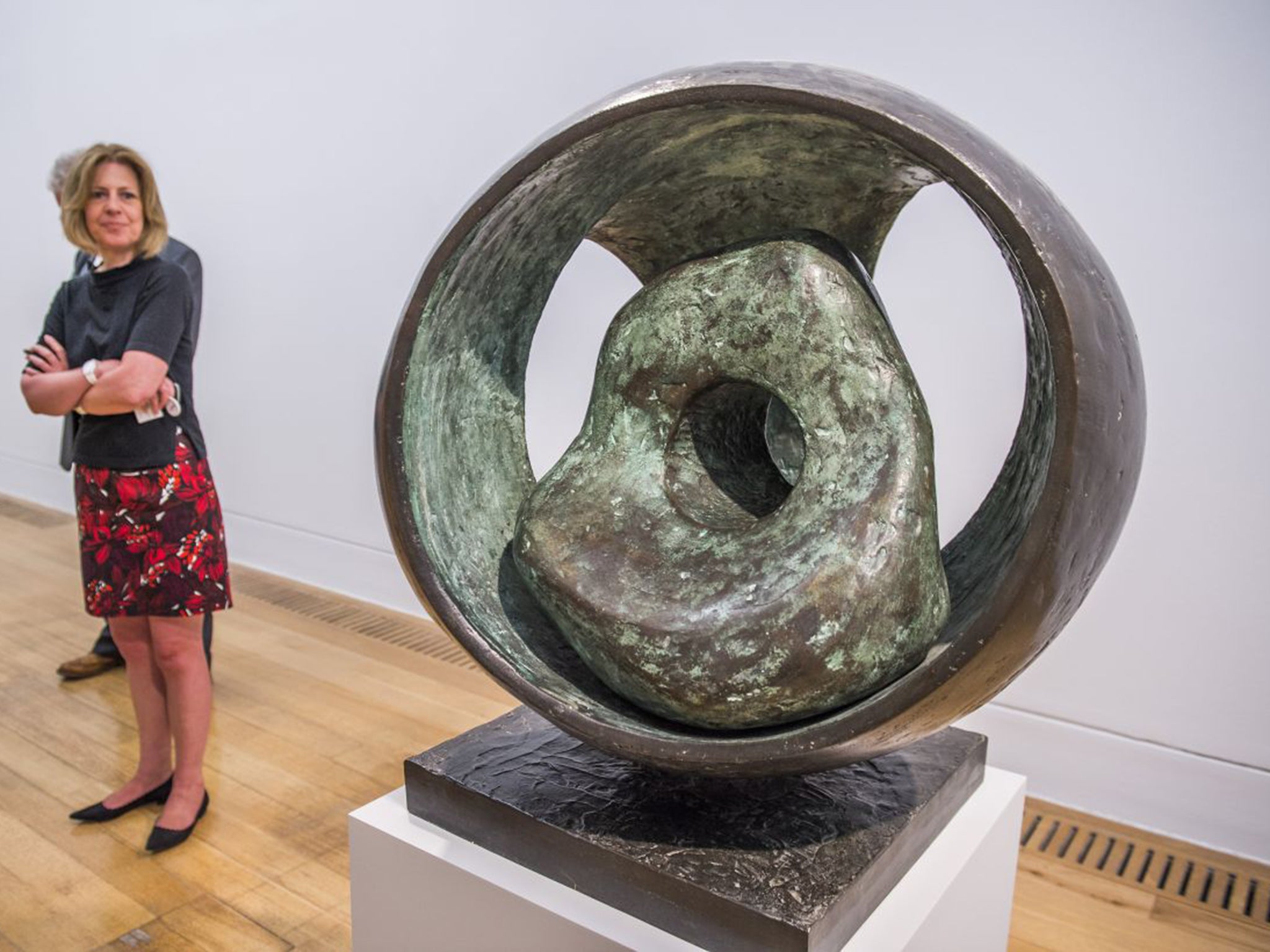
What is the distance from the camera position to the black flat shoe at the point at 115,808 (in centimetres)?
215

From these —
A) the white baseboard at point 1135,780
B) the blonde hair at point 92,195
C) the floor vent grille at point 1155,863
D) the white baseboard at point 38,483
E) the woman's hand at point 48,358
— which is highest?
the blonde hair at point 92,195

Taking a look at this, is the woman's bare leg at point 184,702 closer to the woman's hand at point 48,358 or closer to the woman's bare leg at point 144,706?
the woman's bare leg at point 144,706

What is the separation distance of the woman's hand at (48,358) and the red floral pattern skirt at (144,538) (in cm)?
19

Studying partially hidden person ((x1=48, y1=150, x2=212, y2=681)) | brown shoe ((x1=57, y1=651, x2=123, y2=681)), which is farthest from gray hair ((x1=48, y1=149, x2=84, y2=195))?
brown shoe ((x1=57, y1=651, x2=123, y2=681))

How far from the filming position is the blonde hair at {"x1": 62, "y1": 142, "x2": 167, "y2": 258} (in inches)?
78.4

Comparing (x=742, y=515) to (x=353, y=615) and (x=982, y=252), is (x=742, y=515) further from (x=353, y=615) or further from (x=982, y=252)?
(x=353, y=615)

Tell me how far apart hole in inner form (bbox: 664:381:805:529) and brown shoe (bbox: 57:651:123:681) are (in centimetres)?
229

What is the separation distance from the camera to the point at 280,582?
3770 mm

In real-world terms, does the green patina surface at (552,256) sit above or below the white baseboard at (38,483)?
above

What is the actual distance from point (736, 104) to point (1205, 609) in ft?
5.28

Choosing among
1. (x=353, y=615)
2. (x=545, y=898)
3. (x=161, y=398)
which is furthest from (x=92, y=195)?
(x=353, y=615)

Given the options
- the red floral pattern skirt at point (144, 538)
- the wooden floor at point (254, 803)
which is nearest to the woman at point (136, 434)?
the red floral pattern skirt at point (144, 538)

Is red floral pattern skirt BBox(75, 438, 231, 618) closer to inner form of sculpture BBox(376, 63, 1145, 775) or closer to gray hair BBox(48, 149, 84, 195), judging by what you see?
gray hair BBox(48, 149, 84, 195)

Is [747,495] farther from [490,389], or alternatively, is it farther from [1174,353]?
[1174,353]
